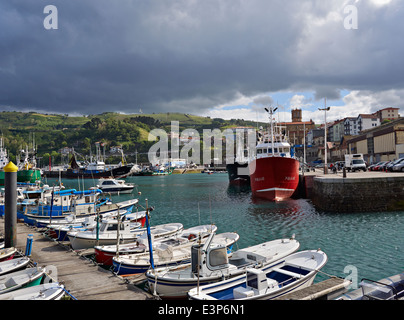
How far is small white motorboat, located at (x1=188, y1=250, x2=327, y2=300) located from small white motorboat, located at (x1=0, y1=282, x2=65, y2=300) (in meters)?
4.32

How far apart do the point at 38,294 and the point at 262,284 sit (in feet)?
24.2

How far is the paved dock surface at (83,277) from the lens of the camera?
34.6ft

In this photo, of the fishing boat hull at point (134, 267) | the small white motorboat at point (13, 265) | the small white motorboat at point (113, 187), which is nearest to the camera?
the small white motorboat at point (13, 265)

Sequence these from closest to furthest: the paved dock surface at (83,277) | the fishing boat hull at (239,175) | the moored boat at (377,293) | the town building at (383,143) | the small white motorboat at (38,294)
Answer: the moored boat at (377,293)
the small white motorboat at (38,294)
the paved dock surface at (83,277)
the town building at (383,143)
the fishing boat hull at (239,175)

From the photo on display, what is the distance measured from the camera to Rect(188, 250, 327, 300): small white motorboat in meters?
9.35

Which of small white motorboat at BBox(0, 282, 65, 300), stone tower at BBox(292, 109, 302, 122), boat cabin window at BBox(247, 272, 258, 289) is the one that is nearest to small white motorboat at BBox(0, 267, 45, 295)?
small white motorboat at BBox(0, 282, 65, 300)

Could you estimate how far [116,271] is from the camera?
45.2ft

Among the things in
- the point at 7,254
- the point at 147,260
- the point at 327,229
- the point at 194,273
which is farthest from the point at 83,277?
the point at 327,229

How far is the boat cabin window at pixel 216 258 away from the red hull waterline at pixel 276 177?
27.0 m

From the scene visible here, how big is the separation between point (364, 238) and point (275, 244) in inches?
351

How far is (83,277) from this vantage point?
486 inches

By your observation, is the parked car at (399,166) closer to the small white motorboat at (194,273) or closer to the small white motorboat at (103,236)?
the small white motorboat at (194,273)

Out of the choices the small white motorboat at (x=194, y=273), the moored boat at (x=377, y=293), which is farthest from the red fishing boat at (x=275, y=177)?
the moored boat at (x=377, y=293)
